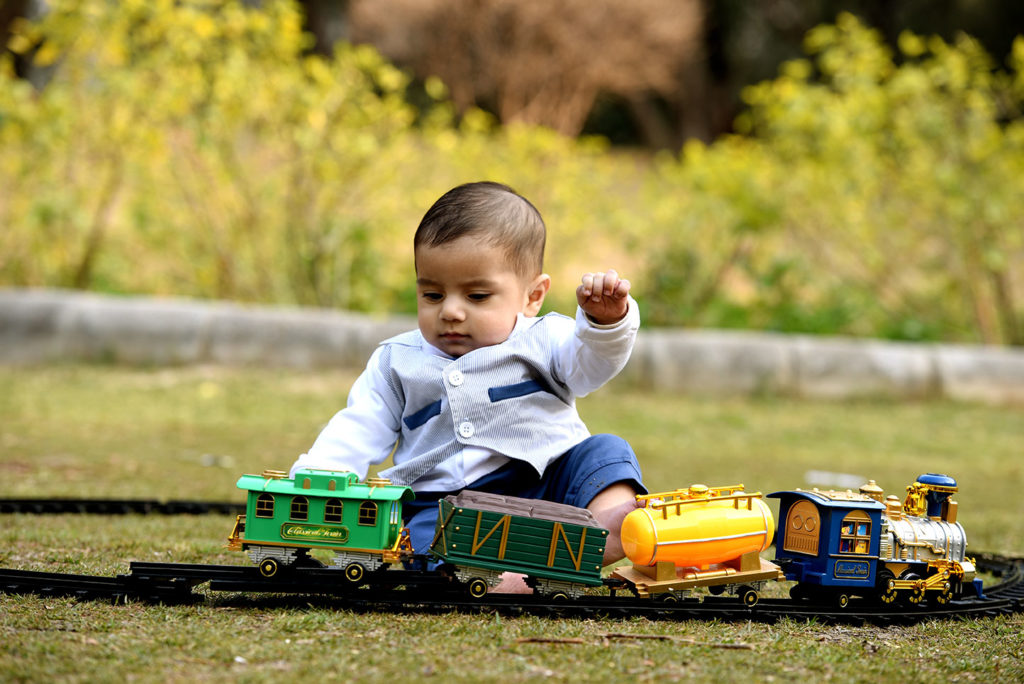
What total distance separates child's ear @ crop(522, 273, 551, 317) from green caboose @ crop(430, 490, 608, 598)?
742 mm

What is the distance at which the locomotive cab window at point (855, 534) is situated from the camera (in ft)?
8.64

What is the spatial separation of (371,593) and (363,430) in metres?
0.61

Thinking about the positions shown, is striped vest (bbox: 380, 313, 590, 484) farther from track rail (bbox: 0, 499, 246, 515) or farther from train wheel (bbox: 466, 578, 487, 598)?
track rail (bbox: 0, 499, 246, 515)

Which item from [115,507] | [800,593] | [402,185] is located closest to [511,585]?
[800,593]

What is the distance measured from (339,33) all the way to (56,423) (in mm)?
15942

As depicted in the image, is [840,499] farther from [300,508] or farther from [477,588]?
[300,508]

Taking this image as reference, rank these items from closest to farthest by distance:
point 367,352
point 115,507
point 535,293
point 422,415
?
point 422,415 → point 535,293 → point 115,507 → point 367,352

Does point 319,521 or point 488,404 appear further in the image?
point 488,404

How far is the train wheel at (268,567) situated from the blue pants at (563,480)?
0.42m

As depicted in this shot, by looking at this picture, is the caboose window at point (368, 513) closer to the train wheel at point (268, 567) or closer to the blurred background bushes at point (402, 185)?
the train wheel at point (268, 567)

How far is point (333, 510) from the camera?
2.51 meters

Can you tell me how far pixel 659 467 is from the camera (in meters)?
5.61

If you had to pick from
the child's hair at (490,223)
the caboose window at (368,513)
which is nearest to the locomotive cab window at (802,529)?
the child's hair at (490,223)

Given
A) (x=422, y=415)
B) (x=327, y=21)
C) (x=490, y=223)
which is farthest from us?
(x=327, y=21)
